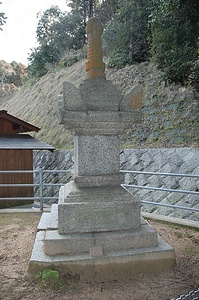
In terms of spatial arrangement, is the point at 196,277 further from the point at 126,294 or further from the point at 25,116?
the point at 25,116

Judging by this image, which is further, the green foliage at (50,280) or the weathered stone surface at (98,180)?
the weathered stone surface at (98,180)

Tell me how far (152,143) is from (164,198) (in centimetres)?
266

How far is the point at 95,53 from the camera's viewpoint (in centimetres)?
380

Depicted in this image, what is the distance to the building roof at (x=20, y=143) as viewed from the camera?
10.1m

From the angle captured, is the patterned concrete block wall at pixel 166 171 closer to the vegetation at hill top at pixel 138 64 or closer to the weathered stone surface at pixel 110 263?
the vegetation at hill top at pixel 138 64

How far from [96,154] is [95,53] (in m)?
1.41

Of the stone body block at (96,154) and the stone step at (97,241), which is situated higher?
the stone body block at (96,154)

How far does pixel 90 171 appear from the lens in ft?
12.6

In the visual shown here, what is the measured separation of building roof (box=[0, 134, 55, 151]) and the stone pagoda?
6.62m

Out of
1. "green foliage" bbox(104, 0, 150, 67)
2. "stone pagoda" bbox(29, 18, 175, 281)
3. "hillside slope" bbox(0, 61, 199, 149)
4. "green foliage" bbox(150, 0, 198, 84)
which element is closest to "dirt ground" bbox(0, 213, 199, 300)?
"stone pagoda" bbox(29, 18, 175, 281)

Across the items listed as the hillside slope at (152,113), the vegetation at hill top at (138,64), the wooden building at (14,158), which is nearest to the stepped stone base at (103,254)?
the vegetation at hill top at (138,64)

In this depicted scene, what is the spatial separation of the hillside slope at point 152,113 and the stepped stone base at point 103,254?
6.17 meters

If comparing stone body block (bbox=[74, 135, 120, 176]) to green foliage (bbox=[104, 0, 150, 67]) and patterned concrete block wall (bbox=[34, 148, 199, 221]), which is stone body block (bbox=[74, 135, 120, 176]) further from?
green foliage (bbox=[104, 0, 150, 67])

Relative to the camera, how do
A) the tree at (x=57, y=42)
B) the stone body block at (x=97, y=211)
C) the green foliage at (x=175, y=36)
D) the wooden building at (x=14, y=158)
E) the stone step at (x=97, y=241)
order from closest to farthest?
the stone step at (x=97, y=241), the stone body block at (x=97, y=211), the green foliage at (x=175, y=36), the wooden building at (x=14, y=158), the tree at (x=57, y=42)
